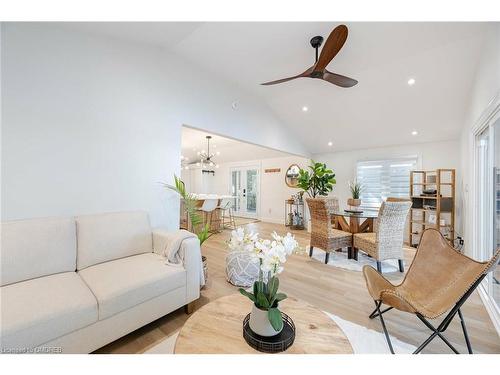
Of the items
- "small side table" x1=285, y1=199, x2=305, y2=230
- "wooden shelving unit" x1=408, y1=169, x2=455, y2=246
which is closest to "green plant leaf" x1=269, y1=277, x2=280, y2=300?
"wooden shelving unit" x1=408, y1=169, x2=455, y2=246

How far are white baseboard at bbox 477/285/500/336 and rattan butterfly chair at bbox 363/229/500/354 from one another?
1.95 feet

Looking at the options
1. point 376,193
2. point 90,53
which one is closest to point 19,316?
point 90,53

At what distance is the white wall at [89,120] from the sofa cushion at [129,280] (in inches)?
27.3

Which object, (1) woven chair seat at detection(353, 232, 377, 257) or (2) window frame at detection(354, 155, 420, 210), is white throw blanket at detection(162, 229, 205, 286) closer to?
(1) woven chair seat at detection(353, 232, 377, 257)

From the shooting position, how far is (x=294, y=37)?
2.42 m

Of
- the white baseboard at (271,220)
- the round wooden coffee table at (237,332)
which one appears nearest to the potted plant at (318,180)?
the white baseboard at (271,220)

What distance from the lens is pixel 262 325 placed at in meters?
0.99

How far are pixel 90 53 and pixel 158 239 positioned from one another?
1.98m

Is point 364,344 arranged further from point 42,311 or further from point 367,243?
point 42,311

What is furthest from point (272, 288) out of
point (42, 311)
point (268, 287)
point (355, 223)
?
point (355, 223)

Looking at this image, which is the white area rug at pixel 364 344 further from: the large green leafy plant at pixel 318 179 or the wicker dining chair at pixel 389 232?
the large green leafy plant at pixel 318 179

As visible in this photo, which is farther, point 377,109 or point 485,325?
point 377,109

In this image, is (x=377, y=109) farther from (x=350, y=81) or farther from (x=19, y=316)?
(x=19, y=316)

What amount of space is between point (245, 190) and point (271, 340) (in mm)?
6879
